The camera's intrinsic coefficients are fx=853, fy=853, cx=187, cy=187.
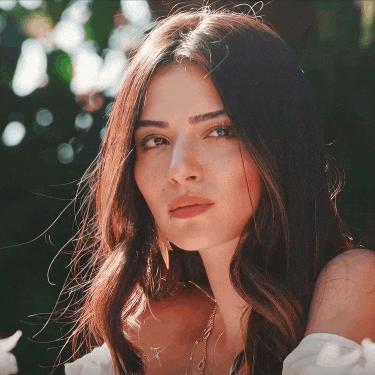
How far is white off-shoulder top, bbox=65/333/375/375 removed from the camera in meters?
1.90

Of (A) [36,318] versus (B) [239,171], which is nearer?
(B) [239,171]

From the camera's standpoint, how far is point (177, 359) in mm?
2561

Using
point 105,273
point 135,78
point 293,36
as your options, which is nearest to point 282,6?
point 293,36

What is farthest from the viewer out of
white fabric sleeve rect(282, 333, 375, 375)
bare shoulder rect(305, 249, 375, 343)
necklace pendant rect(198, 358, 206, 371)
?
necklace pendant rect(198, 358, 206, 371)

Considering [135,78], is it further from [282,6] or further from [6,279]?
[6,279]

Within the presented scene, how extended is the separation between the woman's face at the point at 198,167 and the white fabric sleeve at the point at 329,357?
41cm

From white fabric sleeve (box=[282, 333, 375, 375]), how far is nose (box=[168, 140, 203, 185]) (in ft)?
1.68

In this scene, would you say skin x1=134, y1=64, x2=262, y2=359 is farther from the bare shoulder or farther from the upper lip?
the bare shoulder

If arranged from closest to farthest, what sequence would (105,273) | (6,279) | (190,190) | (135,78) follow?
(190,190)
(135,78)
(105,273)
(6,279)

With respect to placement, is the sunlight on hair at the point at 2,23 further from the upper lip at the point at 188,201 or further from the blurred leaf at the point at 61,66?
the upper lip at the point at 188,201

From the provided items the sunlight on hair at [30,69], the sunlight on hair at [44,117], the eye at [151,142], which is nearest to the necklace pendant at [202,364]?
the eye at [151,142]

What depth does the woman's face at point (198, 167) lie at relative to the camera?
87.1 inches

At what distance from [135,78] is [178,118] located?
0.75 ft

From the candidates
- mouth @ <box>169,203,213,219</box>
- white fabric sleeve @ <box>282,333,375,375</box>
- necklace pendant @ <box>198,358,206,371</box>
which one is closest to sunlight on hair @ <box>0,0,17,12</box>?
mouth @ <box>169,203,213,219</box>
